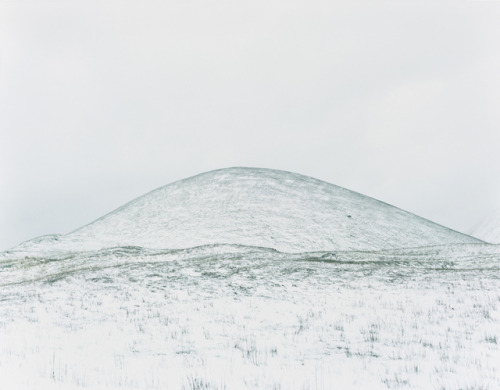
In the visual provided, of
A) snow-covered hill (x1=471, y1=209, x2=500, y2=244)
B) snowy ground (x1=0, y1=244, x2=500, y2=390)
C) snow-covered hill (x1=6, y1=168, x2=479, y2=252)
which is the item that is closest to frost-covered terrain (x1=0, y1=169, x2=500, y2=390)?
snowy ground (x1=0, y1=244, x2=500, y2=390)

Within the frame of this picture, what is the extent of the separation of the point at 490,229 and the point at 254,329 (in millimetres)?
161218

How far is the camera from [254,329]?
61.7ft

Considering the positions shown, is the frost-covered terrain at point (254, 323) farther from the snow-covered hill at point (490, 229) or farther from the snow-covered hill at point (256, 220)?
the snow-covered hill at point (490, 229)

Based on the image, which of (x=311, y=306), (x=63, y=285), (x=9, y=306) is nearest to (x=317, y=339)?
(x=311, y=306)

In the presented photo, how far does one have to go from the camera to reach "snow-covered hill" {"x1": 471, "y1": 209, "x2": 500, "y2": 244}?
147012 millimetres

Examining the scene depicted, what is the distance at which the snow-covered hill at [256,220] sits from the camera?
73.1 m

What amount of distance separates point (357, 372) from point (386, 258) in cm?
3356

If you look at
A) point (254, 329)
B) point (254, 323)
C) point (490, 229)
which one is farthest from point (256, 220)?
point (490, 229)

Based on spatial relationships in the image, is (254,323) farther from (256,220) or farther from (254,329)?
(256,220)

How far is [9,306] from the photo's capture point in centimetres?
2525

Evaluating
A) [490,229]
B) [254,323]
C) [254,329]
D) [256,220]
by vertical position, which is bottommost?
[254,329]

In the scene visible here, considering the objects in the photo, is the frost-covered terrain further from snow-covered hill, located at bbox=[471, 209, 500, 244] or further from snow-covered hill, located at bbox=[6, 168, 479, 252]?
snow-covered hill, located at bbox=[471, 209, 500, 244]

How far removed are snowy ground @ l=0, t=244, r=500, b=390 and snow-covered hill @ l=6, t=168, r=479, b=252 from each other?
123 ft

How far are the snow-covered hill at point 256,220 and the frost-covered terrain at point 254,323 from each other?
21507mm
